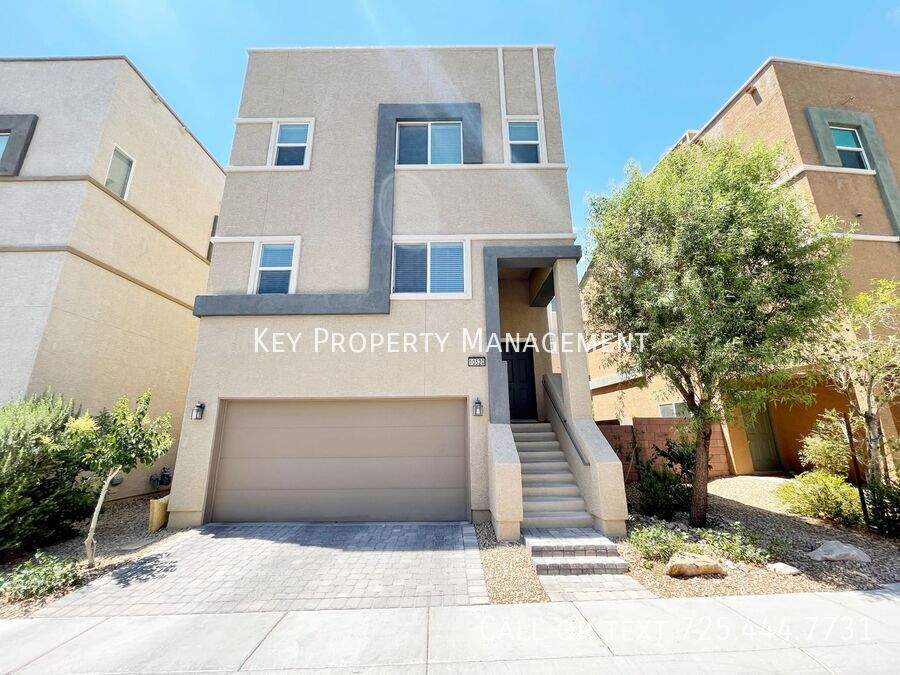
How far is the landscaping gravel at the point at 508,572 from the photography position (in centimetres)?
411

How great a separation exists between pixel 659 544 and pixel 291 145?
10.9m

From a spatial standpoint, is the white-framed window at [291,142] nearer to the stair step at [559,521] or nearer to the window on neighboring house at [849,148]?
the stair step at [559,521]

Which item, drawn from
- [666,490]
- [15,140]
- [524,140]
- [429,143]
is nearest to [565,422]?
[666,490]

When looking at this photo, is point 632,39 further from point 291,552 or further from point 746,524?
point 291,552

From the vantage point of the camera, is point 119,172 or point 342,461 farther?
point 119,172

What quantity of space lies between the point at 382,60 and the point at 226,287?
7.15m

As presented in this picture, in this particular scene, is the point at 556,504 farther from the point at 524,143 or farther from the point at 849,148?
the point at 849,148

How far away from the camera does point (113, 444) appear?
206 inches

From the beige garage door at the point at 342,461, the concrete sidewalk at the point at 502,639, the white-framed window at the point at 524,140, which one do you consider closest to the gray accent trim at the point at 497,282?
the beige garage door at the point at 342,461

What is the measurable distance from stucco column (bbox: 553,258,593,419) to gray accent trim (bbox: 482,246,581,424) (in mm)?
276

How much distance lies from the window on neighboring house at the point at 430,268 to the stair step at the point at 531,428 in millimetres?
3339

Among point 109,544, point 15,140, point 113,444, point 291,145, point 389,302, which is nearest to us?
point 113,444

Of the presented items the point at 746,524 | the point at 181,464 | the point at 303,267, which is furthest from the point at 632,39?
the point at 181,464

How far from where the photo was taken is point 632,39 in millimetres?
9312
